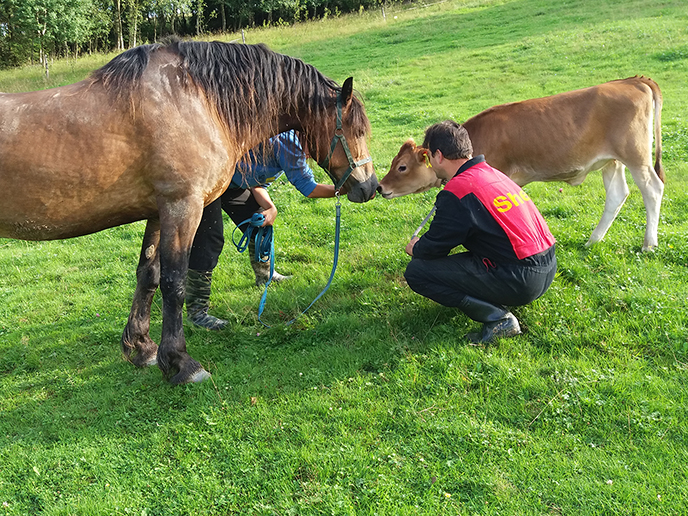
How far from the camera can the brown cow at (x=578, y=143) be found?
5.53 metres

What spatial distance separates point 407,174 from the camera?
234 inches

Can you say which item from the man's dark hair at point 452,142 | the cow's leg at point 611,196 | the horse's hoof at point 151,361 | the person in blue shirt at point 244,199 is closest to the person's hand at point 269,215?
the person in blue shirt at point 244,199

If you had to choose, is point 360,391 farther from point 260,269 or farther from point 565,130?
point 565,130

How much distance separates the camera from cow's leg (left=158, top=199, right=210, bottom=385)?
156 inches

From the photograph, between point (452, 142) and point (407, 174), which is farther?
point (407, 174)

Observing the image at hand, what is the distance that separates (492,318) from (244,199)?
287 cm

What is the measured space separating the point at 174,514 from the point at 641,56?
57.3ft

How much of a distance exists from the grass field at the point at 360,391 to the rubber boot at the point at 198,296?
21cm

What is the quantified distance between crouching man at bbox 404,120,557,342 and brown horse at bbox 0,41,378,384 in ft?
3.01

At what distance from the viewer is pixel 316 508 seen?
9.48ft

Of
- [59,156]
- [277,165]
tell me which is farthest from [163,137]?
[277,165]

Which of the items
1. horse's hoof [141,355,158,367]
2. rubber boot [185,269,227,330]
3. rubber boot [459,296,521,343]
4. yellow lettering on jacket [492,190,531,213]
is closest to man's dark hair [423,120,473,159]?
yellow lettering on jacket [492,190,531,213]

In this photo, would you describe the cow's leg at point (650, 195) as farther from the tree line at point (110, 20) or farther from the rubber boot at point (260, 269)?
the tree line at point (110, 20)

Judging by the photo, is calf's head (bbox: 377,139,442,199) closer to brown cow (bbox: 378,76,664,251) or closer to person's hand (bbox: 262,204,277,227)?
brown cow (bbox: 378,76,664,251)
